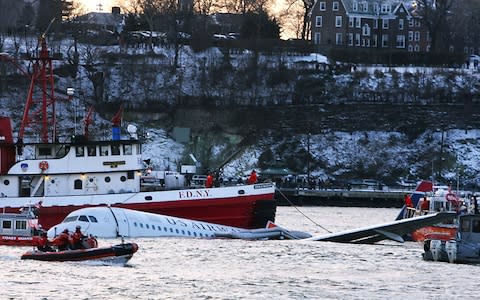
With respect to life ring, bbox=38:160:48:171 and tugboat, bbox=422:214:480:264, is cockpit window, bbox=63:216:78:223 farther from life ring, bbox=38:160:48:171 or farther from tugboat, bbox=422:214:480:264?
tugboat, bbox=422:214:480:264

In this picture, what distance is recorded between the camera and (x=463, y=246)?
2982 inches

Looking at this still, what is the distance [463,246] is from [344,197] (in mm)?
72381

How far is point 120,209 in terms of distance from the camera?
84188mm

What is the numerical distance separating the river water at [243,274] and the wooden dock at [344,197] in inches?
2469

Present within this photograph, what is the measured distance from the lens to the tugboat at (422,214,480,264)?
75.4m

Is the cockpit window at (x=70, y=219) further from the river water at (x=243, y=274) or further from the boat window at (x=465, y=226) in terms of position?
the boat window at (x=465, y=226)

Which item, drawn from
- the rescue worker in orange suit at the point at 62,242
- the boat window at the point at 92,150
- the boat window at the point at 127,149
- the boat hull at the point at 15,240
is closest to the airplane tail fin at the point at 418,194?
the boat window at the point at 127,149

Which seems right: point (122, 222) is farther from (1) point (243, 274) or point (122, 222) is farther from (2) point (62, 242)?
(1) point (243, 274)

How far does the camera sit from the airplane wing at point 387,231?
86.9 m

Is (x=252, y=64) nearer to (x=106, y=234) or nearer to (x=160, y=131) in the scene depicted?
(x=160, y=131)

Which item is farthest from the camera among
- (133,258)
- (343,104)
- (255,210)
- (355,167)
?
(343,104)

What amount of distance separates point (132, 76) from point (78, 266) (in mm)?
122752

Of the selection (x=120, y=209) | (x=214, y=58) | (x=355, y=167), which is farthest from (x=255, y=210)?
(x=214, y=58)

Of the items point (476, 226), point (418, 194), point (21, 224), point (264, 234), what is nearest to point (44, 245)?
point (21, 224)
